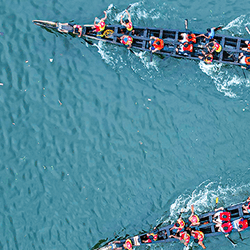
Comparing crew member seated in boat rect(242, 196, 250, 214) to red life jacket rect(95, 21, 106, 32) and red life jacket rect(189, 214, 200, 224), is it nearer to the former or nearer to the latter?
red life jacket rect(189, 214, 200, 224)

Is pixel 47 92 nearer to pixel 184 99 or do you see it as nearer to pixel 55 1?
pixel 55 1

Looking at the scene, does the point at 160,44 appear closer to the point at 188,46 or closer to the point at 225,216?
the point at 188,46

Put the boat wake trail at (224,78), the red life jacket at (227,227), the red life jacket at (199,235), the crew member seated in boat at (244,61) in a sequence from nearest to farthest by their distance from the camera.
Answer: the red life jacket at (227,227) < the red life jacket at (199,235) < the crew member seated in boat at (244,61) < the boat wake trail at (224,78)

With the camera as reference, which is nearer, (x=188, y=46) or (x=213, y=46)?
(x=213, y=46)

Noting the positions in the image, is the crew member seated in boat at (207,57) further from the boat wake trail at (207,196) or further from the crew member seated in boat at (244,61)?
the boat wake trail at (207,196)

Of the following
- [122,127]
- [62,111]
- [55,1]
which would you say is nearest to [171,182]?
[122,127]

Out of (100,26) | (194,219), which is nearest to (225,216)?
(194,219)

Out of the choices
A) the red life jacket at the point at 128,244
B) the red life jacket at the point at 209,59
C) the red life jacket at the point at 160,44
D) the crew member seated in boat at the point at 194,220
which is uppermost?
the red life jacket at the point at 160,44

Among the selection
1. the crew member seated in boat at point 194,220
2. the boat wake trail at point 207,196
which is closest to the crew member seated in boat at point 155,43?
the boat wake trail at point 207,196
